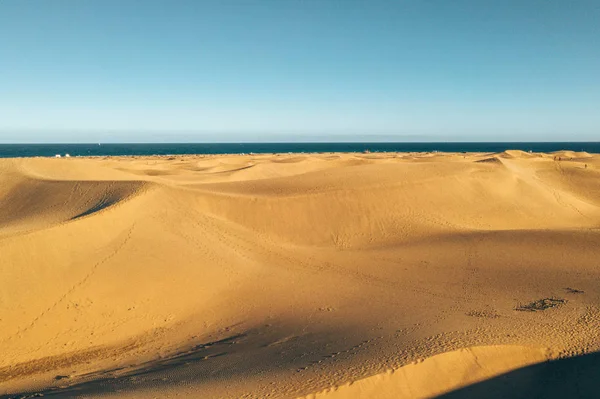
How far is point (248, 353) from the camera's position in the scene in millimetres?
8320

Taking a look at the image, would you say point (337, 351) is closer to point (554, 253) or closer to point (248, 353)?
point (248, 353)

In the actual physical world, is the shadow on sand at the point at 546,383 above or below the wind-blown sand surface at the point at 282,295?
below

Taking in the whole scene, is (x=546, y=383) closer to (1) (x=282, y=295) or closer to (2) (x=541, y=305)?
(2) (x=541, y=305)

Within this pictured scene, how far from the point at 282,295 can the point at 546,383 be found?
6.34 metres

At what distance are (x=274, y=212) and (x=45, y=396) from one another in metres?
13.0

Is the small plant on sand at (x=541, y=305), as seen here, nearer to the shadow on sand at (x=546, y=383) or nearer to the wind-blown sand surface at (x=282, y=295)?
the wind-blown sand surface at (x=282, y=295)

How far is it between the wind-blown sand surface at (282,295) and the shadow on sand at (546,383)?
0.08 feet

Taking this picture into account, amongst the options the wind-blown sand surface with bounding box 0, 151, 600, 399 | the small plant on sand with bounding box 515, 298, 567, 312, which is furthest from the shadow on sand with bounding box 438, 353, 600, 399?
the small plant on sand with bounding box 515, 298, 567, 312

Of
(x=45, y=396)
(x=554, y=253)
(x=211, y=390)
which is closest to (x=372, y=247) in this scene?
(x=554, y=253)

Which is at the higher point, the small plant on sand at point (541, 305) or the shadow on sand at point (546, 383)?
the small plant on sand at point (541, 305)

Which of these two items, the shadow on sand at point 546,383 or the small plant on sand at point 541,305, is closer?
the shadow on sand at point 546,383

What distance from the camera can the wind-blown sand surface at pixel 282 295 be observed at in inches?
292

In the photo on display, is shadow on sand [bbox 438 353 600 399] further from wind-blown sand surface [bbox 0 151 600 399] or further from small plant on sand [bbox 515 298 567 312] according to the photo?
small plant on sand [bbox 515 298 567 312]

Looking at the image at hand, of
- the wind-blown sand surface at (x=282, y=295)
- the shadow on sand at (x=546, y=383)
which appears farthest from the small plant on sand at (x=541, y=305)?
the shadow on sand at (x=546, y=383)
